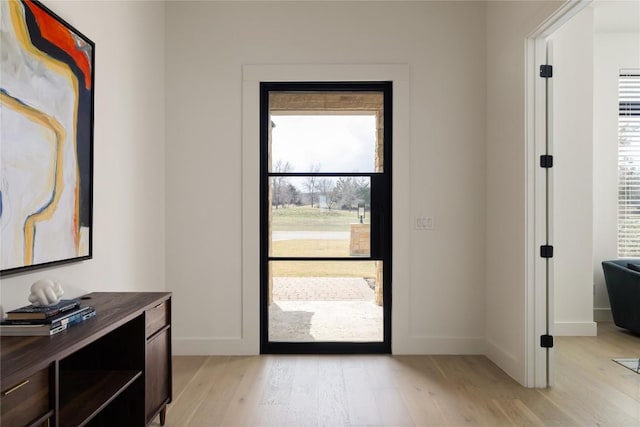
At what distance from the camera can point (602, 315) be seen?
16.2ft

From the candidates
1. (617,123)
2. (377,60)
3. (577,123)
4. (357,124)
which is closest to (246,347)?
(357,124)

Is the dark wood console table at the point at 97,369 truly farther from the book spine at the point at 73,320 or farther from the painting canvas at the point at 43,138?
the painting canvas at the point at 43,138

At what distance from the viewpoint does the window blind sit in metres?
4.98

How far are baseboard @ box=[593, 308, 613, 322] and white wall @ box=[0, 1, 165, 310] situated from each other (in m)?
4.55

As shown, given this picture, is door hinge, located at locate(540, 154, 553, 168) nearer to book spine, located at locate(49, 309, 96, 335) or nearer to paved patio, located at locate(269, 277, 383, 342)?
paved patio, located at locate(269, 277, 383, 342)

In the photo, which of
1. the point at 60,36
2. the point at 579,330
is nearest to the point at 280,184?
the point at 60,36

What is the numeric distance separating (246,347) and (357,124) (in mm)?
2134

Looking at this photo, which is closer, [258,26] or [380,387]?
[380,387]

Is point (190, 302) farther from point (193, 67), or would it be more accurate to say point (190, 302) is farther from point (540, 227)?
point (540, 227)

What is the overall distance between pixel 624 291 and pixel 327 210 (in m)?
3.07

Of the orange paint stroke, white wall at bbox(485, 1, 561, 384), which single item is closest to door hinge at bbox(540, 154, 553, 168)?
white wall at bbox(485, 1, 561, 384)

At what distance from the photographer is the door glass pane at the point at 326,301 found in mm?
3875

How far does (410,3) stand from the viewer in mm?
3807

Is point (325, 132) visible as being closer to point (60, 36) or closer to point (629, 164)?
point (60, 36)
